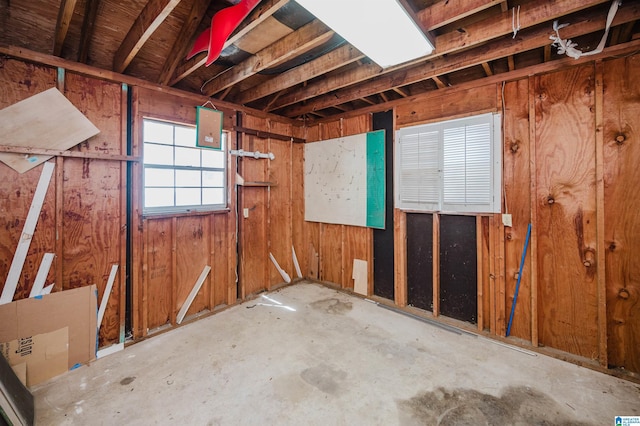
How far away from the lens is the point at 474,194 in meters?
2.74

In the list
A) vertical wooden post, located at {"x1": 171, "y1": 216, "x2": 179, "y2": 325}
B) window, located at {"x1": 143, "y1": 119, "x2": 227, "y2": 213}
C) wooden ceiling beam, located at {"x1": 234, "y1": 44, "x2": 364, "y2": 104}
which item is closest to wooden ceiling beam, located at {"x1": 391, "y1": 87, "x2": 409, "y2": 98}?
wooden ceiling beam, located at {"x1": 234, "y1": 44, "x2": 364, "y2": 104}

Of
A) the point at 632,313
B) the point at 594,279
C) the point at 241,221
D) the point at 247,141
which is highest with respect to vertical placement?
the point at 247,141

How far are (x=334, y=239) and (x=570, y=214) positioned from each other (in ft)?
8.86

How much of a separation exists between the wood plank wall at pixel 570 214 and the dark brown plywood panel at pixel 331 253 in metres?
1.89

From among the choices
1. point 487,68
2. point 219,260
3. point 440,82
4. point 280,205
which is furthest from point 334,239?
point 487,68

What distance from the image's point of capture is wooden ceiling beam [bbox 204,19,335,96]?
6.60 feet

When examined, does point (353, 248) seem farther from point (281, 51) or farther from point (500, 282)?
point (281, 51)

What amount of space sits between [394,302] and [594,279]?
1.90m

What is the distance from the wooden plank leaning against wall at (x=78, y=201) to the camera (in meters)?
2.06

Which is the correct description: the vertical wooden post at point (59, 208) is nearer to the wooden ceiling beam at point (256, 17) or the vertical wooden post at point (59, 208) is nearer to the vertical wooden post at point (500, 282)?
the wooden ceiling beam at point (256, 17)

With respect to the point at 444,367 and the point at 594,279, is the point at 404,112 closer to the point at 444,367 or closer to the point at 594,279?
the point at 594,279

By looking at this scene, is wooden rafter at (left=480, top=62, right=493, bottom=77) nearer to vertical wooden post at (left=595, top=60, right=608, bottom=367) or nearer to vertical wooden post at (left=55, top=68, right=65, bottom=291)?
vertical wooden post at (left=595, top=60, right=608, bottom=367)

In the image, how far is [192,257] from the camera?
3078 millimetres

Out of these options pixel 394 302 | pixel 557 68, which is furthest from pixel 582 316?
pixel 557 68
